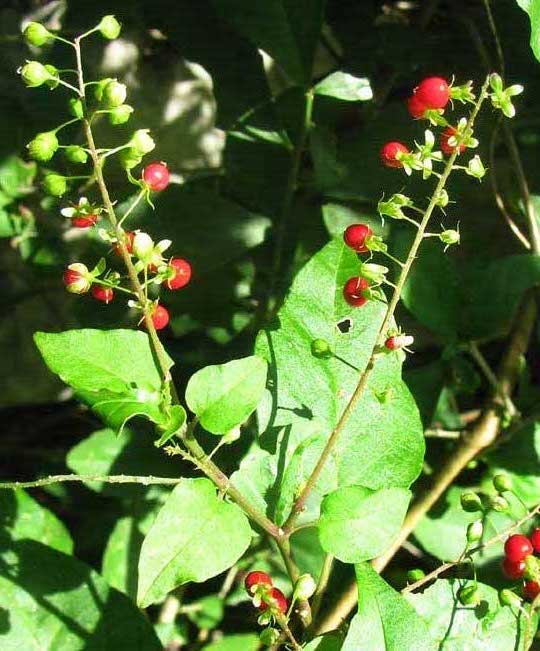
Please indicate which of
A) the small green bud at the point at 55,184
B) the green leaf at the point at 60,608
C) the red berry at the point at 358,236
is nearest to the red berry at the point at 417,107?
the red berry at the point at 358,236

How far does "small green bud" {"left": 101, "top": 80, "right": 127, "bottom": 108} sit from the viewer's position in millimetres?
936

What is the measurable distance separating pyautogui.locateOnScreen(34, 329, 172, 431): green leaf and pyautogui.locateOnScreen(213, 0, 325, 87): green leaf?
0.65 meters

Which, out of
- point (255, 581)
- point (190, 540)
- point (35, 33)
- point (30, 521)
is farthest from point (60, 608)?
point (35, 33)

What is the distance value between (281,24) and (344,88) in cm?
15

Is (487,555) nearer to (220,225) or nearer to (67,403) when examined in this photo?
(220,225)

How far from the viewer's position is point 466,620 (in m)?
1.23

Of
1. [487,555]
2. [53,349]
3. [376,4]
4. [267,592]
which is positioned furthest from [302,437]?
[376,4]

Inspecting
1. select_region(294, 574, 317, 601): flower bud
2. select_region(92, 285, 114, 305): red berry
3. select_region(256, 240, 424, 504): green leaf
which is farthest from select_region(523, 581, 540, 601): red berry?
select_region(92, 285, 114, 305): red berry

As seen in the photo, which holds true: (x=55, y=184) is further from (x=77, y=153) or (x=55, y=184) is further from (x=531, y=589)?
(x=531, y=589)

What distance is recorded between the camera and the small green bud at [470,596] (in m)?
1.18

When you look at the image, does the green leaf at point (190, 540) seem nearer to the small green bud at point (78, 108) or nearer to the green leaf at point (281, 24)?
the small green bud at point (78, 108)

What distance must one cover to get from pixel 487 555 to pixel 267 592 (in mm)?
561

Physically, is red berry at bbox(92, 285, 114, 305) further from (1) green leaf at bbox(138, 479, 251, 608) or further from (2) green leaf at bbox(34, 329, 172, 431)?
(1) green leaf at bbox(138, 479, 251, 608)

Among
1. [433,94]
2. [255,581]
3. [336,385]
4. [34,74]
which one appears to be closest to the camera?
[34,74]
